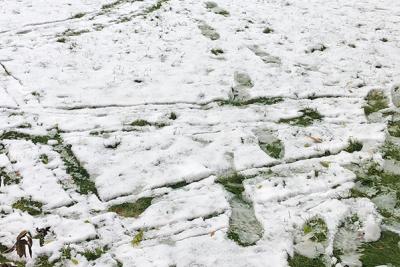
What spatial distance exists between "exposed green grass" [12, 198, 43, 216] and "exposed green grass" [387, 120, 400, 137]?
5362 millimetres

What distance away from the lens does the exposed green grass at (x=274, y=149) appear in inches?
259

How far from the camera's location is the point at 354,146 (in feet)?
22.2

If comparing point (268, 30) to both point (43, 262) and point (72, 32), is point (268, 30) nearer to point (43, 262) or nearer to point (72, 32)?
point (72, 32)

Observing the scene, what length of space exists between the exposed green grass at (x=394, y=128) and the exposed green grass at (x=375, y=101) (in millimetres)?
481

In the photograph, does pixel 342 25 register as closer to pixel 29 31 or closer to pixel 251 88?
A: pixel 251 88

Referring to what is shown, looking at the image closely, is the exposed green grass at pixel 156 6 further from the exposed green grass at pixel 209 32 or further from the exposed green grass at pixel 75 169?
the exposed green grass at pixel 75 169

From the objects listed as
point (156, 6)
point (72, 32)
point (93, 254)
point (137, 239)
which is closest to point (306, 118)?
point (137, 239)

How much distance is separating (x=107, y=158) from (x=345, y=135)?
3.72 meters

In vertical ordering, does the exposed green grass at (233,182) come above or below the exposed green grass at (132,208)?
above

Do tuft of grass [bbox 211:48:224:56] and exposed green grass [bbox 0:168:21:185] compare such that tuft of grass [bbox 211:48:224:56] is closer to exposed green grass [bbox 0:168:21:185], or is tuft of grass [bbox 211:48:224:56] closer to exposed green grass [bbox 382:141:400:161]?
exposed green grass [bbox 382:141:400:161]

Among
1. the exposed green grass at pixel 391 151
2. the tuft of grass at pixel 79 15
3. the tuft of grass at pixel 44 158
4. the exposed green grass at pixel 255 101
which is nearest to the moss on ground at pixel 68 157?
the tuft of grass at pixel 44 158

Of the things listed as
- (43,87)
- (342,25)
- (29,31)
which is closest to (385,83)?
(342,25)

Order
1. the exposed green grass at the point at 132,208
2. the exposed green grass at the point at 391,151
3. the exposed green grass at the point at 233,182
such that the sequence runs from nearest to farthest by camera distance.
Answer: the exposed green grass at the point at 132,208
the exposed green grass at the point at 233,182
the exposed green grass at the point at 391,151

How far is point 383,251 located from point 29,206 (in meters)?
4.13
